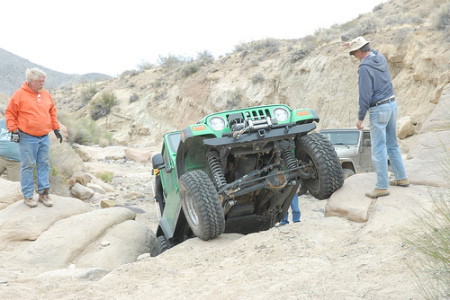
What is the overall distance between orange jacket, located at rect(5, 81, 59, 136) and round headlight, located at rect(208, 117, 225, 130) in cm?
271

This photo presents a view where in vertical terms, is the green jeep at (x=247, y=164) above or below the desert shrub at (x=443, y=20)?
below

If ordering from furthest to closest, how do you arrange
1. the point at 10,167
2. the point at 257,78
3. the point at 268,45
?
the point at 268,45, the point at 257,78, the point at 10,167

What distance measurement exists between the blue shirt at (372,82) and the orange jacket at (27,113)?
439cm

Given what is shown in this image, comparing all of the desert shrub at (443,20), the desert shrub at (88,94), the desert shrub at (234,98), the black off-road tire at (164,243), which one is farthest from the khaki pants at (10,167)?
the desert shrub at (88,94)

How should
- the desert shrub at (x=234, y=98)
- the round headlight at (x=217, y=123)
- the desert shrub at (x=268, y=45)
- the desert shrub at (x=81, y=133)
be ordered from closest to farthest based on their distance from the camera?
the round headlight at (x=217, y=123)
the desert shrub at (x=81, y=133)
the desert shrub at (x=234, y=98)
the desert shrub at (x=268, y=45)

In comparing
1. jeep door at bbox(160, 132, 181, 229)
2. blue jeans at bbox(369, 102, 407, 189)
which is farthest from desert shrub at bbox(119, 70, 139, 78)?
blue jeans at bbox(369, 102, 407, 189)

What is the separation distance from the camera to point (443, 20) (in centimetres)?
1605

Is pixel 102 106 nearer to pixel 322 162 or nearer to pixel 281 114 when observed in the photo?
pixel 281 114

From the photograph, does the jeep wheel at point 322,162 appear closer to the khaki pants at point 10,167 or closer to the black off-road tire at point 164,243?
the black off-road tire at point 164,243

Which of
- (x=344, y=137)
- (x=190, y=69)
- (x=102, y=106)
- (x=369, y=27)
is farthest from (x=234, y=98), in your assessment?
(x=344, y=137)

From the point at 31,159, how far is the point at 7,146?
6.14 feet

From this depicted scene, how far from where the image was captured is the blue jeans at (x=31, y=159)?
575 cm

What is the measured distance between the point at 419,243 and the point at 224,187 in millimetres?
2258

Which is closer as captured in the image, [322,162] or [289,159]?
[322,162]
